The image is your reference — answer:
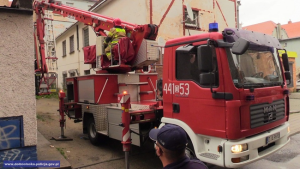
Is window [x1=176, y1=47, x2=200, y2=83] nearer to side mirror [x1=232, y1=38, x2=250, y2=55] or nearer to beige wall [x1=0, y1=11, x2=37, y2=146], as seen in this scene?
side mirror [x1=232, y1=38, x2=250, y2=55]

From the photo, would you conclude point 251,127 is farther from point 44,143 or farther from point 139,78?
point 44,143

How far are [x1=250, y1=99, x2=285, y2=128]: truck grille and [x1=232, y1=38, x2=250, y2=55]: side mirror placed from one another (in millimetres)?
928

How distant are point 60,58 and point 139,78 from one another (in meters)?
17.6

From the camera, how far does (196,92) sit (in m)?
3.94

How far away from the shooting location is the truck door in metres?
3.62

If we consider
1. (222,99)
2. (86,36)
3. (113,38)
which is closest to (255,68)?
(222,99)

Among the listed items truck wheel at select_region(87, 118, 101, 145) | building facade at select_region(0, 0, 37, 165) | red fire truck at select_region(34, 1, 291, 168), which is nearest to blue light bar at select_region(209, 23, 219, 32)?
red fire truck at select_region(34, 1, 291, 168)

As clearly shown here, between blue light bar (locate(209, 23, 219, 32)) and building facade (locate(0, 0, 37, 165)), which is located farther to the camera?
blue light bar (locate(209, 23, 219, 32))

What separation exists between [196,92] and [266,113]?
3.86 feet

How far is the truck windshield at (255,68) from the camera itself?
371 centimetres

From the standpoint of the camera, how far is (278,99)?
4273 millimetres

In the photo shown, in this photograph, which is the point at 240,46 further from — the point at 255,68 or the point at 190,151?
the point at 190,151

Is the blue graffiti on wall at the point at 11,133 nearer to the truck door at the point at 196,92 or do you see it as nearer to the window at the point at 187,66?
the truck door at the point at 196,92

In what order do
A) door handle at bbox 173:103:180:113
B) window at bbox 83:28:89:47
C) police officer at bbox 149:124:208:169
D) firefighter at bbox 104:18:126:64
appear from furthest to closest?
window at bbox 83:28:89:47 → firefighter at bbox 104:18:126:64 → door handle at bbox 173:103:180:113 → police officer at bbox 149:124:208:169
